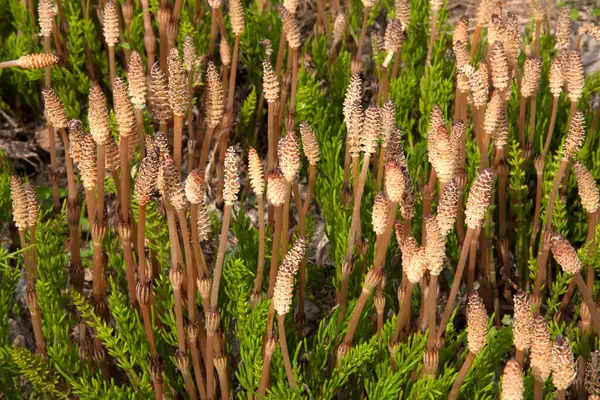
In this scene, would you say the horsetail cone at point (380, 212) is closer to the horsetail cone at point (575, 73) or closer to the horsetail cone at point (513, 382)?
the horsetail cone at point (513, 382)

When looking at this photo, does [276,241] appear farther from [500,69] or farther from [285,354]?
[500,69]

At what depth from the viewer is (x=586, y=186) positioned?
174 centimetres

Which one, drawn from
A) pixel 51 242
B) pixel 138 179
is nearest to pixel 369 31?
pixel 51 242

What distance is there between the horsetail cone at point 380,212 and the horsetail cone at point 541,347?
36 centimetres

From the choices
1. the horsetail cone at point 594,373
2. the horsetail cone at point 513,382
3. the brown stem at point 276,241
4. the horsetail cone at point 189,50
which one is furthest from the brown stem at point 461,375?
the horsetail cone at point 189,50

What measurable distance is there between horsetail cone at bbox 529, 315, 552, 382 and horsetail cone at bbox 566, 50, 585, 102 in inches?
31.5

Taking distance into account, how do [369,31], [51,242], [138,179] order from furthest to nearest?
[369,31] → [51,242] → [138,179]

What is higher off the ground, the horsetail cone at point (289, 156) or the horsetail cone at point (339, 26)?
the horsetail cone at point (339, 26)

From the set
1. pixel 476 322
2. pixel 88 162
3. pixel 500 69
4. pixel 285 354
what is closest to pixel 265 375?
pixel 285 354

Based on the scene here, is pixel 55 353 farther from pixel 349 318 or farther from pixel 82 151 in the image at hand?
pixel 349 318

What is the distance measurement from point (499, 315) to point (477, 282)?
111 mm

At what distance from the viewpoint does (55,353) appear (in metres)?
1.70

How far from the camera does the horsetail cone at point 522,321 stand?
136 cm

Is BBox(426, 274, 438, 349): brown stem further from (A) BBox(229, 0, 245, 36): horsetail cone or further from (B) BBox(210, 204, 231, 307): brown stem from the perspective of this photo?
(A) BBox(229, 0, 245, 36): horsetail cone
